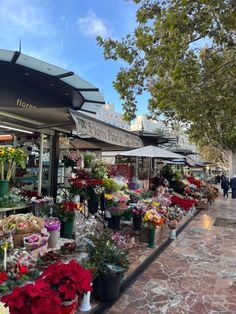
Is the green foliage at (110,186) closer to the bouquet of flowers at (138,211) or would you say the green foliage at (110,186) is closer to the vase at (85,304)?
the bouquet of flowers at (138,211)

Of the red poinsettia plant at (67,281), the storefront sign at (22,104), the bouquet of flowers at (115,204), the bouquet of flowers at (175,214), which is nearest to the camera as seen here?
the red poinsettia plant at (67,281)

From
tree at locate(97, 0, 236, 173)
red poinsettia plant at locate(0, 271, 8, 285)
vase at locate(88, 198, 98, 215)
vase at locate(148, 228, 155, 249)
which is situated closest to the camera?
red poinsettia plant at locate(0, 271, 8, 285)

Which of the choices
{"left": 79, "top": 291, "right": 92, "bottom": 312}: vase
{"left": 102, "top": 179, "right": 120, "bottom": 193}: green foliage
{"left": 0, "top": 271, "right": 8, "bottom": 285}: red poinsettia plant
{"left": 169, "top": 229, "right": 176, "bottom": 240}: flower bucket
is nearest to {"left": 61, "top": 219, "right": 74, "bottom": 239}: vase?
{"left": 102, "top": 179, "right": 120, "bottom": 193}: green foliage

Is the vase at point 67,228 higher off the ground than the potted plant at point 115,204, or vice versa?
the potted plant at point 115,204

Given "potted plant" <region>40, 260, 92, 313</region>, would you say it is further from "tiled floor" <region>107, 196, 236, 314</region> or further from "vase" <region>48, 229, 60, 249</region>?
"vase" <region>48, 229, 60, 249</region>

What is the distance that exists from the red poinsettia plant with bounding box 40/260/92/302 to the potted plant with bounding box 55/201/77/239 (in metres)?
2.02

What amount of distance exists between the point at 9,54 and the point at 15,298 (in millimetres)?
2309

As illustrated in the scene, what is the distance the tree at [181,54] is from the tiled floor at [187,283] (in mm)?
3435

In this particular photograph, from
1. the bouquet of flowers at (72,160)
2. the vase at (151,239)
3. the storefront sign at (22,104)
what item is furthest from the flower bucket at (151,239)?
the storefront sign at (22,104)

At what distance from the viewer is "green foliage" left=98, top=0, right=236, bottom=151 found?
4.37m

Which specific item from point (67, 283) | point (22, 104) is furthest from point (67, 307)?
point (22, 104)

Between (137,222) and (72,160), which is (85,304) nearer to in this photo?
(72,160)

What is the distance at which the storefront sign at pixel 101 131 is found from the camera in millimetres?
3256

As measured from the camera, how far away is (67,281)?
193 cm
